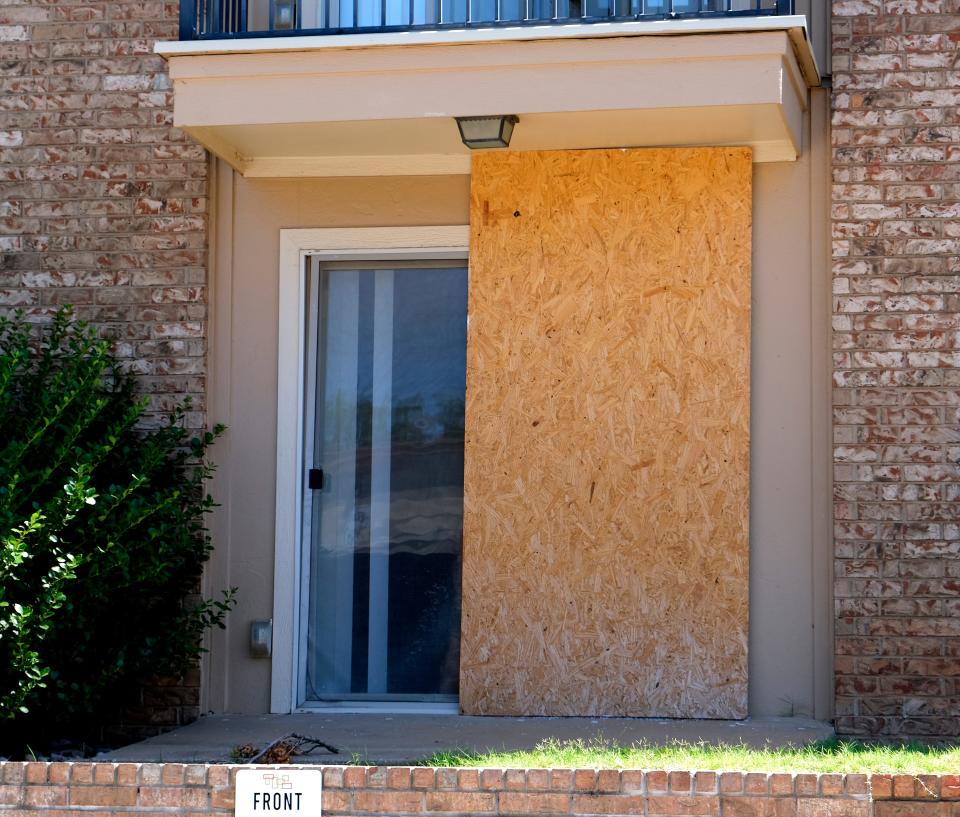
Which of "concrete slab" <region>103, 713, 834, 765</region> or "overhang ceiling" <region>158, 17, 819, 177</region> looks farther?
"overhang ceiling" <region>158, 17, 819, 177</region>

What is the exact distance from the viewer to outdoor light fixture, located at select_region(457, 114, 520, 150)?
6738 mm

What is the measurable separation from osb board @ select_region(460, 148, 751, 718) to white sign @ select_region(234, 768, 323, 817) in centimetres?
225

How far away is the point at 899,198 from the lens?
23.0 ft

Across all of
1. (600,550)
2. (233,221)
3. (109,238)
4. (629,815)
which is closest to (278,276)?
(233,221)

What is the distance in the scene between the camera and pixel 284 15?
24.2 ft

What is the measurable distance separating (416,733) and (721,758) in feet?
5.53

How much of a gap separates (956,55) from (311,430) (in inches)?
147

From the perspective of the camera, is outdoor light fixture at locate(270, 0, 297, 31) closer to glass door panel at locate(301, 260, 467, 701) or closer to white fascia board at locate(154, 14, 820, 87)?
white fascia board at locate(154, 14, 820, 87)

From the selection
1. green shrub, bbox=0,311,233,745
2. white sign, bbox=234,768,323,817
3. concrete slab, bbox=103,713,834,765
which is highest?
green shrub, bbox=0,311,233,745

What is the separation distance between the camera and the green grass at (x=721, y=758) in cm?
527

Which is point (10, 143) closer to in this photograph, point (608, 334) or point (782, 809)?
point (608, 334)

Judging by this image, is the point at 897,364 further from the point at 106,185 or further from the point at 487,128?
the point at 106,185

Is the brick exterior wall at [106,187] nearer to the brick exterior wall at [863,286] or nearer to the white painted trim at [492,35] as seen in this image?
the brick exterior wall at [863,286]

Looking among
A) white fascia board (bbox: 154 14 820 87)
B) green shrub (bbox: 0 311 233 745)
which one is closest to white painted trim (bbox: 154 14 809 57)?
white fascia board (bbox: 154 14 820 87)
